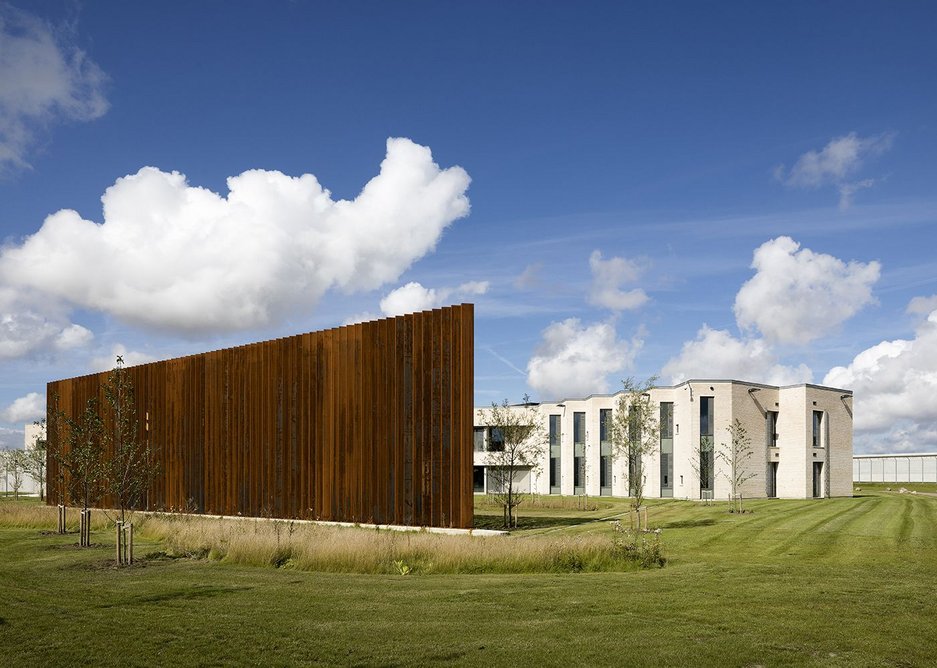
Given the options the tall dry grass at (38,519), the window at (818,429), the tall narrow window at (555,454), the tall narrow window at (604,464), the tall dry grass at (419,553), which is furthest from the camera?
the tall narrow window at (555,454)

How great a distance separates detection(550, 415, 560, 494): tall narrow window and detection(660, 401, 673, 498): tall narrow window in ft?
44.1

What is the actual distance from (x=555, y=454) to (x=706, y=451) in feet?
59.7

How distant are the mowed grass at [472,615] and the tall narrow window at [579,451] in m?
46.8

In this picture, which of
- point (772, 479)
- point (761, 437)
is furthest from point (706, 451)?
point (772, 479)

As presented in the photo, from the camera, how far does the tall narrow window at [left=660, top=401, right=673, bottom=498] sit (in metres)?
56.7

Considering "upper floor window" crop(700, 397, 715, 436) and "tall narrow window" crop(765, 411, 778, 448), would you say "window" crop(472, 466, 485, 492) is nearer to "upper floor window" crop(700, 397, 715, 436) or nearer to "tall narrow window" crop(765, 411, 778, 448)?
"upper floor window" crop(700, 397, 715, 436)

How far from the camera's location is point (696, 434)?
53.6m

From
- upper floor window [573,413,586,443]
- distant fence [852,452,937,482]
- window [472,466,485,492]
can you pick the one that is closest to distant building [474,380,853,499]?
upper floor window [573,413,586,443]

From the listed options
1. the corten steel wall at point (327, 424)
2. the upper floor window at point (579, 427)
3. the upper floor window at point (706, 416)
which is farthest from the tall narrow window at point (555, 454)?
the corten steel wall at point (327, 424)

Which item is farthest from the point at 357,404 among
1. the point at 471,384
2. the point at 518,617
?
the point at 518,617

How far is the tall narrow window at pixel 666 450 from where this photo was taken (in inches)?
2231

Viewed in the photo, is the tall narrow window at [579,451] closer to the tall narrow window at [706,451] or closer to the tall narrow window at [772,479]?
the tall narrow window at [706,451]

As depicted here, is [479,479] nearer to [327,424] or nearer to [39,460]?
[39,460]

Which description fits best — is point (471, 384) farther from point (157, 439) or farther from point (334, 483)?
point (157, 439)
